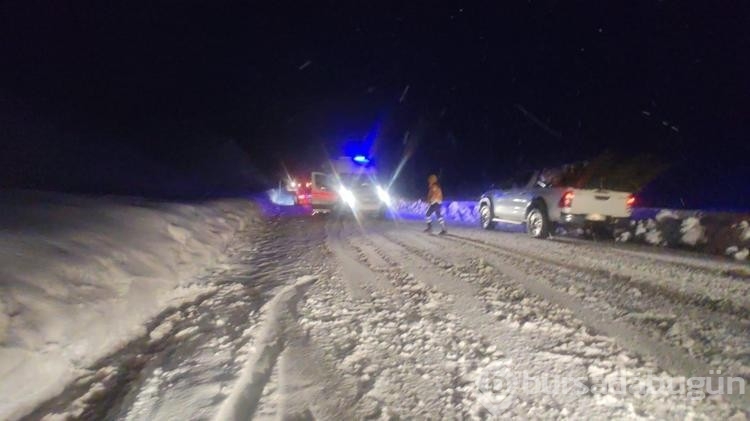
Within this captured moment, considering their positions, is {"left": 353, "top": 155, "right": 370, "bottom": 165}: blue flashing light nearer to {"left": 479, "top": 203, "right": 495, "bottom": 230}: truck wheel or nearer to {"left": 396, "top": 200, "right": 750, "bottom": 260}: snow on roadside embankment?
{"left": 479, "top": 203, "right": 495, "bottom": 230}: truck wheel

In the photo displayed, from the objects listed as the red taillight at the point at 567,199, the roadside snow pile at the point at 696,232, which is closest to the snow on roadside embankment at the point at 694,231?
the roadside snow pile at the point at 696,232

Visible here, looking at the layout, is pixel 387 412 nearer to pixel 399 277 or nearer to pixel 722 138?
pixel 399 277

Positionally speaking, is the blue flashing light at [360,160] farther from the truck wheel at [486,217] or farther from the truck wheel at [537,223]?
the truck wheel at [537,223]

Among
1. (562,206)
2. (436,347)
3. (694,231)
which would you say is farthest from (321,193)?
(436,347)

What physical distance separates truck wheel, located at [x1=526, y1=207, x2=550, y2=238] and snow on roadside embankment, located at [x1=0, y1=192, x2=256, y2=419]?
7.71m

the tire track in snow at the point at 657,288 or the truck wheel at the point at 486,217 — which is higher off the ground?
the truck wheel at the point at 486,217

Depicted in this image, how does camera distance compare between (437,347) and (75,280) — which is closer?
(437,347)

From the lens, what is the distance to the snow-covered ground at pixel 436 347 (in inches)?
130

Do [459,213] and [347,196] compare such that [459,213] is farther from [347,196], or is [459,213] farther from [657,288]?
[657,288]

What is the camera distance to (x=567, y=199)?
10.5m

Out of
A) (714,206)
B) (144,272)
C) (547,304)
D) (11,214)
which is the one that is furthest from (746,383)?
(714,206)

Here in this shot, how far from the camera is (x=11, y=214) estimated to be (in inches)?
271

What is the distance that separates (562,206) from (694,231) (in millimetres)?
2760

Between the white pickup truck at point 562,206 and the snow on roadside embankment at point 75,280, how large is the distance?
25.4 ft
